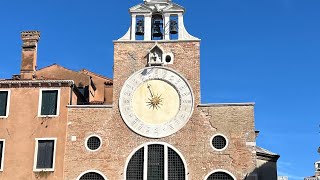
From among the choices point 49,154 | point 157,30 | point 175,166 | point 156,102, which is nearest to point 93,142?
point 49,154

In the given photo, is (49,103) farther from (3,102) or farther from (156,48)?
(156,48)

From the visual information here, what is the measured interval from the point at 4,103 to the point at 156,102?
23.6 feet

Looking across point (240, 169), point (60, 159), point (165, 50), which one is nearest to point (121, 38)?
point (165, 50)

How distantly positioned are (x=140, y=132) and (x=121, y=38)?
4848mm

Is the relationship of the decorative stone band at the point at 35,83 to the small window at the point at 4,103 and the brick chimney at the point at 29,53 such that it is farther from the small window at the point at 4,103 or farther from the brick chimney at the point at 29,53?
the brick chimney at the point at 29,53

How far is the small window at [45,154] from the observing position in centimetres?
2544

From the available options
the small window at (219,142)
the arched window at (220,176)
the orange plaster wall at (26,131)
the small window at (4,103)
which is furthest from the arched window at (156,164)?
the small window at (4,103)

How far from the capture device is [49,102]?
87.2 feet

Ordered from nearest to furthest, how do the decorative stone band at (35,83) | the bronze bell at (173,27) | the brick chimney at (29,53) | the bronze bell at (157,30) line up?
the decorative stone band at (35,83)
the bronze bell at (173,27)
the bronze bell at (157,30)
the brick chimney at (29,53)

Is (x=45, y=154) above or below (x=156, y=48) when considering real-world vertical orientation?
below

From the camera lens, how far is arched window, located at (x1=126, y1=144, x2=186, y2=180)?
25062mm

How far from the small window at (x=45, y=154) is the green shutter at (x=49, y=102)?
1412mm

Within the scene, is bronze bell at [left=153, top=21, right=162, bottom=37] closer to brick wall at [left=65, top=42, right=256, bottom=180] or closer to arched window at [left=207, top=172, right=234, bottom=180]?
brick wall at [left=65, top=42, right=256, bottom=180]

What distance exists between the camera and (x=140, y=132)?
1016 inches
